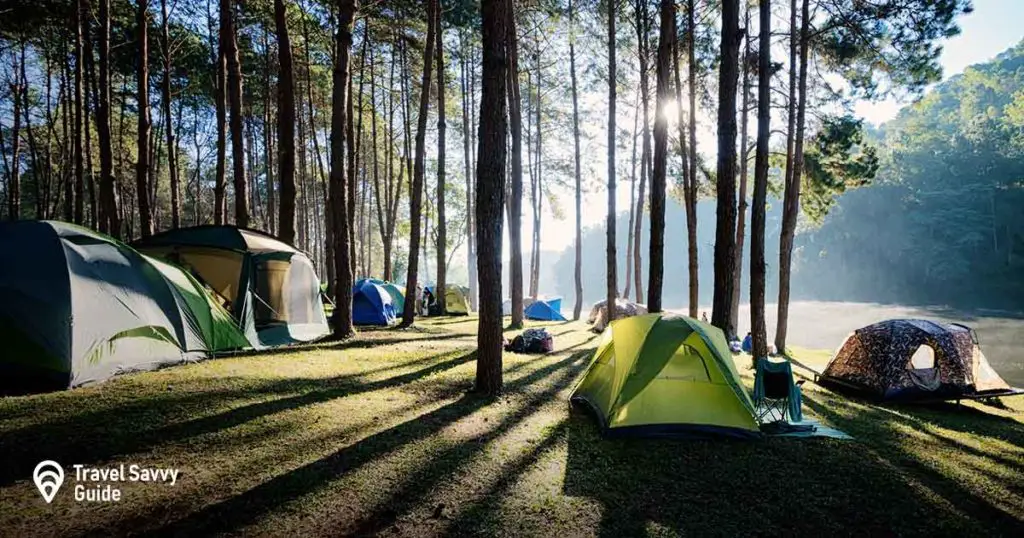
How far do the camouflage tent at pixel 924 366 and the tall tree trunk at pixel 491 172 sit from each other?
700 cm

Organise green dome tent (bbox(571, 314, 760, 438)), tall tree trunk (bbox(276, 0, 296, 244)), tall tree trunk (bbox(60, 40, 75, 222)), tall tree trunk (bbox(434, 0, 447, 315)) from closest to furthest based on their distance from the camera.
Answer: green dome tent (bbox(571, 314, 760, 438)), tall tree trunk (bbox(276, 0, 296, 244)), tall tree trunk (bbox(434, 0, 447, 315)), tall tree trunk (bbox(60, 40, 75, 222))

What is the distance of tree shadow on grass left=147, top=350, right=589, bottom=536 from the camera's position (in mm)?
2832

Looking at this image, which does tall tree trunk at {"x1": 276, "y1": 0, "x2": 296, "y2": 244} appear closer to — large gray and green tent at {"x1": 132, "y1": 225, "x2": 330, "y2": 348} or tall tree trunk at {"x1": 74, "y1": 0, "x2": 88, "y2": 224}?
large gray and green tent at {"x1": 132, "y1": 225, "x2": 330, "y2": 348}

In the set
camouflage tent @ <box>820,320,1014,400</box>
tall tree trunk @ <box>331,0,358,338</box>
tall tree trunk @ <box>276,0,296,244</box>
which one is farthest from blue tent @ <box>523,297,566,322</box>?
camouflage tent @ <box>820,320,1014,400</box>

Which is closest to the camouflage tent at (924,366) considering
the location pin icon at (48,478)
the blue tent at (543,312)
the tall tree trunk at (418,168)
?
the tall tree trunk at (418,168)

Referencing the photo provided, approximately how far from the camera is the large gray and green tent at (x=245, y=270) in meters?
8.14

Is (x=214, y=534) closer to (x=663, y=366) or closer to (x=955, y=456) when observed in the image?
(x=663, y=366)

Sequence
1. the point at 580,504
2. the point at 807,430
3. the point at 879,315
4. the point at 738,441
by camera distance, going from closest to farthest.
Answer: the point at 580,504
the point at 738,441
the point at 807,430
the point at 879,315

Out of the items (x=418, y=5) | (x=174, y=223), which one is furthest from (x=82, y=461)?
(x=418, y=5)

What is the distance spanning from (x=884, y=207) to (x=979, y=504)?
60746 mm

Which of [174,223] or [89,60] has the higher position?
[89,60]

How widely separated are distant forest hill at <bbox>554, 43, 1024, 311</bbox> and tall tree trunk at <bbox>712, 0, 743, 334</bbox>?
1208 inches

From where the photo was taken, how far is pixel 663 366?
487 centimetres

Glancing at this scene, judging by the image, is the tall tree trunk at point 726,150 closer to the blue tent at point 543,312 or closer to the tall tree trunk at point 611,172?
the tall tree trunk at point 611,172
